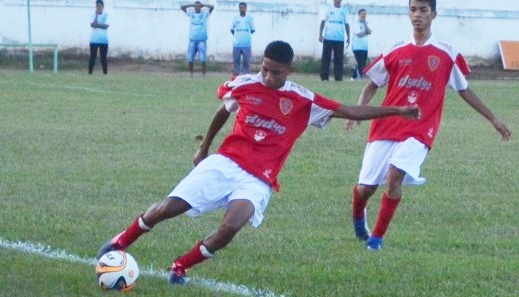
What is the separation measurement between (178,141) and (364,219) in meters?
6.41

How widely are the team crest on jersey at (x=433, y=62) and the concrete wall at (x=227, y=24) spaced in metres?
27.8

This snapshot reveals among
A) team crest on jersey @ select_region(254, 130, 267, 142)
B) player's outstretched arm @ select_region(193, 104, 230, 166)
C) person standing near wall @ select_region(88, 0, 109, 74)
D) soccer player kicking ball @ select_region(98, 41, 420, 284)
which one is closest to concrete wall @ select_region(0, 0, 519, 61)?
person standing near wall @ select_region(88, 0, 109, 74)

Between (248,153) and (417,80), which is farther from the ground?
(417,80)

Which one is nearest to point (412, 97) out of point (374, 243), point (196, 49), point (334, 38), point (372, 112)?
point (374, 243)

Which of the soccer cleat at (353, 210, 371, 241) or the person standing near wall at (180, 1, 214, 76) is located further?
the person standing near wall at (180, 1, 214, 76)

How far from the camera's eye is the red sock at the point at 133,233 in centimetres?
727

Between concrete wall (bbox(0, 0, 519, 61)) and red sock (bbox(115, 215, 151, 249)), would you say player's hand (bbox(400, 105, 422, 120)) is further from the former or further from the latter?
concrete wall (bbox(0, 0, 519, 61))

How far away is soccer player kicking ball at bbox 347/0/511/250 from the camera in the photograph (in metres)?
8.35

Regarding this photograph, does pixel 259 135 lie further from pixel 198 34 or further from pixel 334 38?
pixel 198 34

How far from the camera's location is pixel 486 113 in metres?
8.42

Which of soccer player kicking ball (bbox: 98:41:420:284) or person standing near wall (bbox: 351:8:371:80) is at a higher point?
soccer player kicking ball (bbox: 98:41:420:284)

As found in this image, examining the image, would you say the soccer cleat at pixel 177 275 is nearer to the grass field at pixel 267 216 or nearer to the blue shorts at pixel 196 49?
the grass field at pixel 267 216

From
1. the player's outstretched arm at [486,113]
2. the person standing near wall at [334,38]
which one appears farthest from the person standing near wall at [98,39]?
the player's outstretched arm at [486,113]

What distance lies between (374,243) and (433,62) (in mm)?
1256
